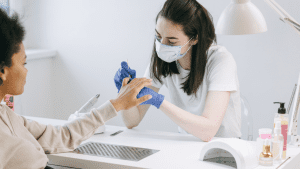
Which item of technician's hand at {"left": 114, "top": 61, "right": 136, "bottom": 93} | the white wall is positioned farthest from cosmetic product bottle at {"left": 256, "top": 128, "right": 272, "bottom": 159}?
the white wall

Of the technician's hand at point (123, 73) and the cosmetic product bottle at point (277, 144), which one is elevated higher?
the technician's hand at point (123, 73)

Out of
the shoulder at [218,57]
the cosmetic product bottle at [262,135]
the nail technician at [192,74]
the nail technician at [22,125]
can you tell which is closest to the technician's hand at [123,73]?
the nail technician at [192,74]

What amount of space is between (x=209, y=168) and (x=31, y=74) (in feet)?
6.94

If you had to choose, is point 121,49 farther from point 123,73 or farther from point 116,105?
point 116,105

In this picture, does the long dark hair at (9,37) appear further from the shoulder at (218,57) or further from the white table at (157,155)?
the shoulder at (218,57)

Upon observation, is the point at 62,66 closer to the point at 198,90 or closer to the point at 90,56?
the point at 90,56

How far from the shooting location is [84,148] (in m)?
1.53

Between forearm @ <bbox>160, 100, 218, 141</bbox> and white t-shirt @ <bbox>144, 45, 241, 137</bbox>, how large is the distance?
0.54ft

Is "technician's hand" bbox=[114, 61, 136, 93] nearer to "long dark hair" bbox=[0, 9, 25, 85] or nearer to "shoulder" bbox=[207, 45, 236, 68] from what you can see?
"shoulder" bbox=[207, 45, 236, 68]

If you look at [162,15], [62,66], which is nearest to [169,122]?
[62,66]

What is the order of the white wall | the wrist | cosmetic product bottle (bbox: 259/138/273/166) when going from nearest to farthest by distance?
cosmetic product bottle (bbox: 259/138/273/166)
the wrist
the white wall

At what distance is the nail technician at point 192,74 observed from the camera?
165cm

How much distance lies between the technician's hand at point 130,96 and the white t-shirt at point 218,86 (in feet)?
1.21

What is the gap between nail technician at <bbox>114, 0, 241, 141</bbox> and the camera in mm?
1650
